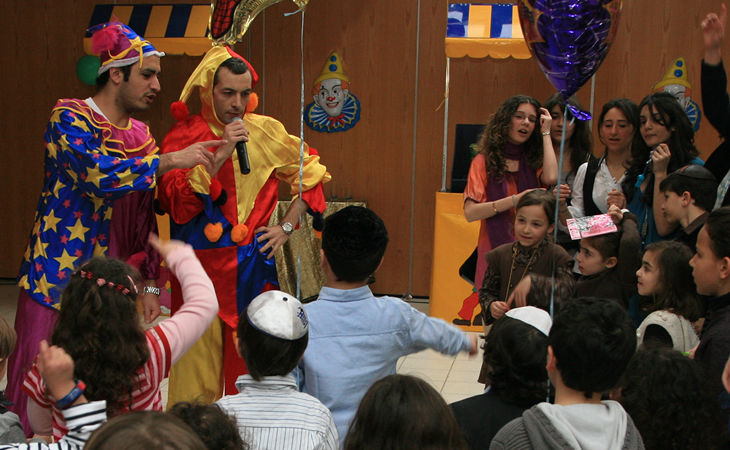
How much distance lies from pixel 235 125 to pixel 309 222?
3087 millimetres

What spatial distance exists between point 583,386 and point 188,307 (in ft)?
3.12

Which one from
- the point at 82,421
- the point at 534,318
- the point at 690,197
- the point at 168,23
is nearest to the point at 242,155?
the point at 534,318

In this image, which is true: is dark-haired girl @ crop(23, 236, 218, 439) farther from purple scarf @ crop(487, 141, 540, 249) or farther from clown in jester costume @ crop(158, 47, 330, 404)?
purple scarf @ crop(487, 141, 540, 249)

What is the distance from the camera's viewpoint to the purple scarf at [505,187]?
3.37m

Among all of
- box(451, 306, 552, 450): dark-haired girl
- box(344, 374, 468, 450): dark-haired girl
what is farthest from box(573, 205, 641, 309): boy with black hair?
box(344, 374, 468, 450): dark-haired girl

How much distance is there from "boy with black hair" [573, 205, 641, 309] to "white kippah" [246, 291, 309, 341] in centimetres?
141

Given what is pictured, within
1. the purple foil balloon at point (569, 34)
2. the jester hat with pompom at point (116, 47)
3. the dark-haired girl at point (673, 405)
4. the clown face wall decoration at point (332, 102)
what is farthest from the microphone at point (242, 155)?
the clown face wall decoration at point (332, 102)

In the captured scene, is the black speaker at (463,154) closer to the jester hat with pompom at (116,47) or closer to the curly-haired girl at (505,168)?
the curly-haired girl at (505,168)

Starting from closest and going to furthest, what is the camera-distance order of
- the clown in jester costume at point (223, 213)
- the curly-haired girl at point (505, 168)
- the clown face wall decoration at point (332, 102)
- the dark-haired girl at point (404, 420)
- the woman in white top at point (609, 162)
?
the dark-haired girl at point (404, 420) < the clown in jester costume at point (223, 213) < the woman in white top at point (609, 162) < the curly-haired girl at point (505, 168) < the clown face wall decoration at point (332, 102)

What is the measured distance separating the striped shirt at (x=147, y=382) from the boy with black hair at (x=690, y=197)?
1.85 metres

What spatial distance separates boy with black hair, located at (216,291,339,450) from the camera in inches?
55.2

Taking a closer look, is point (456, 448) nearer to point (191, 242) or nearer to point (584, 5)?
point (584, 5)

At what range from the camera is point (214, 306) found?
1780 mm

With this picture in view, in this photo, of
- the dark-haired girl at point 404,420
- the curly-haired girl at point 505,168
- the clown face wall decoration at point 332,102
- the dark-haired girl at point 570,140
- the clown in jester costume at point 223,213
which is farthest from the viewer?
the clown face wall decoration at point 332,102
